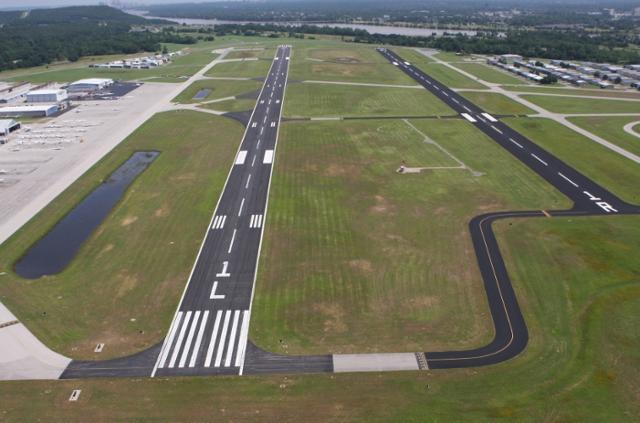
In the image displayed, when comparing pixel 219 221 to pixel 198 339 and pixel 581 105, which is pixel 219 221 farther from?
pixel 581 105

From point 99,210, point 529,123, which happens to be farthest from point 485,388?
point 529,123

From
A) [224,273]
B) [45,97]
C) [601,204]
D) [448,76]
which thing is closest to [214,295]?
[224,273]

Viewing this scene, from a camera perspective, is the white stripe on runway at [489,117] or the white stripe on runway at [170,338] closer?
the white stripe on runway at [170,338]

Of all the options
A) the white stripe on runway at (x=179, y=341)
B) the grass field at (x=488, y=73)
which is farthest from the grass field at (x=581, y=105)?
the white stripe on runway at (x=179, y=341)

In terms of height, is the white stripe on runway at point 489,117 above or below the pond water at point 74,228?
above

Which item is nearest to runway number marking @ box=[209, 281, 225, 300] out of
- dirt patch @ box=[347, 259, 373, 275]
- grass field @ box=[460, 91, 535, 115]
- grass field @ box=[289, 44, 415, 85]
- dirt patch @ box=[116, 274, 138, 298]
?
dirt patch @ box=[116, 274, 138, 298]

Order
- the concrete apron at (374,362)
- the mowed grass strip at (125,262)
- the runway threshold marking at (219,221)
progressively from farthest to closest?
the runway threshold marking at (219,221), the mowed grass strip at (125,262), the concrete apron at (374,362)

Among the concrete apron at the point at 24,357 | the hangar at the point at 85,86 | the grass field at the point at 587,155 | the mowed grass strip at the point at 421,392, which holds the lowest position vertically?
the mowed grass strip at the point at 421,392

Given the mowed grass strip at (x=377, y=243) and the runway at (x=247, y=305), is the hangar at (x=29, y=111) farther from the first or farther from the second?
the mowed grass strip at (x=377, y=243)

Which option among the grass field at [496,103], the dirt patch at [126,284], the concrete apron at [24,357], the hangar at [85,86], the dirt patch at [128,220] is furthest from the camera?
the hangar at [85,86]

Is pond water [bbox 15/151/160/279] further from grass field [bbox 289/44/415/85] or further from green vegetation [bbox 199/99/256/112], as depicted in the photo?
grass field [bbox 289/44/415/85]
